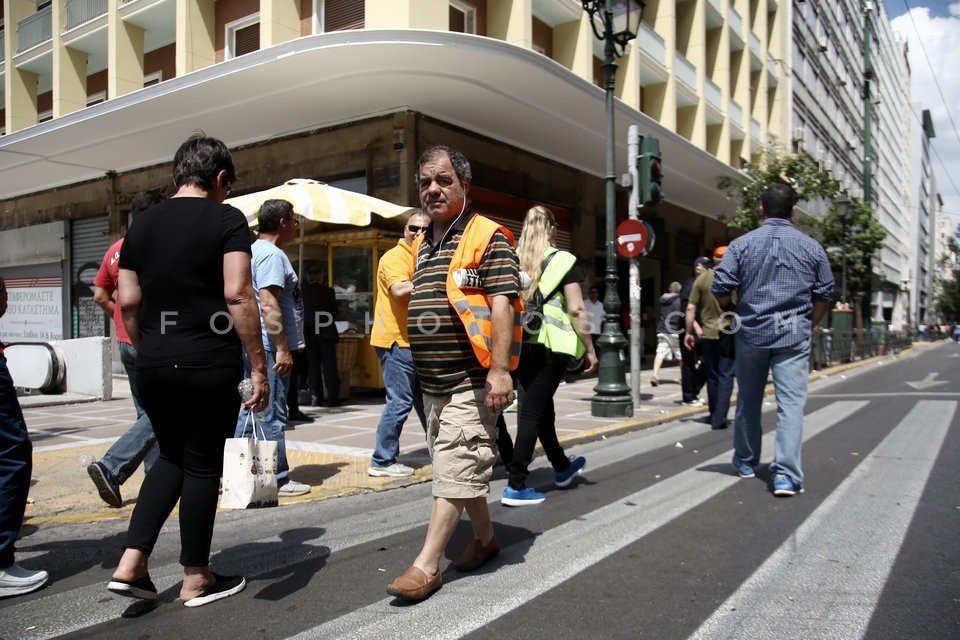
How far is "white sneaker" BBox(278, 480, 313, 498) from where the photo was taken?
4598 mm

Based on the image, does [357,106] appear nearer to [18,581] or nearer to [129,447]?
[129,447]

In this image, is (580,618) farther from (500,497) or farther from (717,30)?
(717,30)


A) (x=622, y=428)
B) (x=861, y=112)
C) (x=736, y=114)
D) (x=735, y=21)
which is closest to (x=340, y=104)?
(x=622, y=428)

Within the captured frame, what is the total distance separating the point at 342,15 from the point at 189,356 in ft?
36.8

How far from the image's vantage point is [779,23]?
28438mm

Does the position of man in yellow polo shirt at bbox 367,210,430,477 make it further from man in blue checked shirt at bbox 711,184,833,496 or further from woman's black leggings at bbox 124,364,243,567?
man in blue checked shirt at bbox 711,184,833,496

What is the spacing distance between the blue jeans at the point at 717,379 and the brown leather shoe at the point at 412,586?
212 inches

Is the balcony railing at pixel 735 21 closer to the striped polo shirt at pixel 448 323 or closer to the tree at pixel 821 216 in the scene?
the tree at pixel 821 216

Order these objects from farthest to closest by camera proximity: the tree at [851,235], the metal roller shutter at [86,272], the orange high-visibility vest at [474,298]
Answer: the tree at [851,235] < the metal roller shutter at [86,272] < the orange high-visibility vest at [474,298]

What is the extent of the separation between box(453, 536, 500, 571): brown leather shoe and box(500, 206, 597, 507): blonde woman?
1180 millimetres

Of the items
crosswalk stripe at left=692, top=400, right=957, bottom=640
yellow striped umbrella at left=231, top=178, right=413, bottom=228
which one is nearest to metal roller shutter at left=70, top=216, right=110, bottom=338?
yellow striped umbrella at left=231, top=178, right=413, bottom=228

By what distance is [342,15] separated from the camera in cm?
1234

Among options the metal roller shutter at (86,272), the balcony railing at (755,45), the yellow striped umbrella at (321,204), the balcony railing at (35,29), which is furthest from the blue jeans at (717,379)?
the balcony railing at (755,45)

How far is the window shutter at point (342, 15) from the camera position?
39.8 ft
